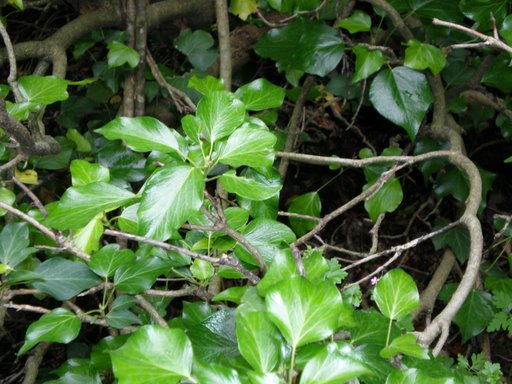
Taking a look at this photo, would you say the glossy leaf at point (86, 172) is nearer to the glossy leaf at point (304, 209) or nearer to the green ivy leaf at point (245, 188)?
the green ivy leaf at point (245, 188)

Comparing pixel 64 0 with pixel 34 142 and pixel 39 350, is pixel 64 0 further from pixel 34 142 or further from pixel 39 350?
pixel 39 350

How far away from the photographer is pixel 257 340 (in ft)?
1.91

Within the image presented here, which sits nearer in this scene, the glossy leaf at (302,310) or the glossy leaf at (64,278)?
the glossy leaf at (302,310)

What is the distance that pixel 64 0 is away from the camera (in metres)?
1.61

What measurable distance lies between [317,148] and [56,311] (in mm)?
1222

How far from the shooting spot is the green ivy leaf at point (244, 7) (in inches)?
60.7

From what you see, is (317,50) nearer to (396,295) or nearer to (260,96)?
(260,96)

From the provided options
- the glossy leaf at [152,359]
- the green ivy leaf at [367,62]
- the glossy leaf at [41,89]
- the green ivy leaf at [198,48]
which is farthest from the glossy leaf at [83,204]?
the green ivy leaf at [198,48]

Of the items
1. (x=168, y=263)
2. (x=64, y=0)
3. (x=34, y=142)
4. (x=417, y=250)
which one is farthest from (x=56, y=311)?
(x=417, y=250)

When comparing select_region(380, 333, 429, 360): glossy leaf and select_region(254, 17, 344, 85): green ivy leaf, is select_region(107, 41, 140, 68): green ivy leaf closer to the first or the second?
select_region(254, 17, 344, 85): green ivy leaf

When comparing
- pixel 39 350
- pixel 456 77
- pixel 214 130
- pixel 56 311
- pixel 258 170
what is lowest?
pixel 39 350

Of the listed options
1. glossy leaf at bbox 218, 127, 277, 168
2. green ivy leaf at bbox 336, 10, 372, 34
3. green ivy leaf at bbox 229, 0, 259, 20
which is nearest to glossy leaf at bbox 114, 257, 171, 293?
glossy leaf at bbox 218, 127, 277, 168

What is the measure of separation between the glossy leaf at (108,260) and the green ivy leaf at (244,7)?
36.8 inches

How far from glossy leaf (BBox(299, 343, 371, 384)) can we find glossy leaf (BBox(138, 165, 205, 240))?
216 millimetres
